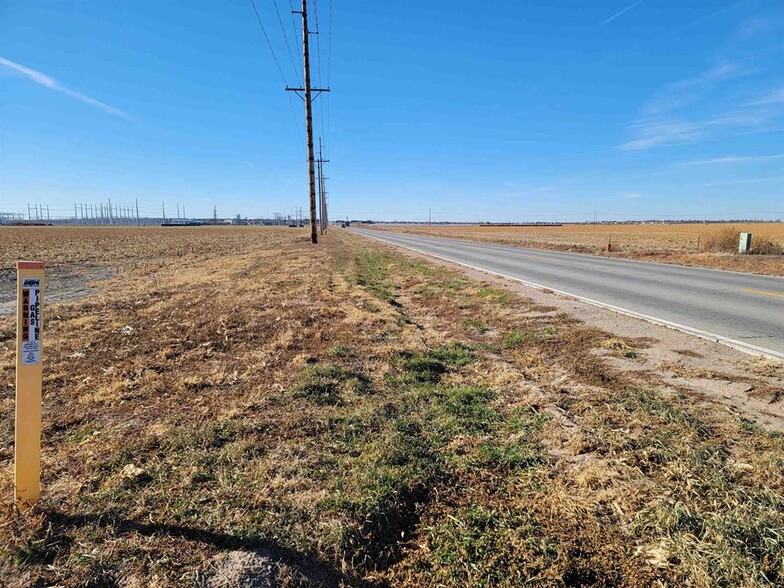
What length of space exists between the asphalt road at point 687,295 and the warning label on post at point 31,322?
25.3 ft

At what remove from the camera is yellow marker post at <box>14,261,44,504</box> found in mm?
2602

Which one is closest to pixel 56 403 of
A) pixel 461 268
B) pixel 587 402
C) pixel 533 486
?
pixel 533 486

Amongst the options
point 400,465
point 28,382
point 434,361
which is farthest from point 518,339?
point 28,382

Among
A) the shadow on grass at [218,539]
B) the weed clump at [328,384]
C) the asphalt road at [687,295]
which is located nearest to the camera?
the shadow on grass at [218,539]

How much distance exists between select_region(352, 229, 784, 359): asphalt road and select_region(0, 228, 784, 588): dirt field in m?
1.53

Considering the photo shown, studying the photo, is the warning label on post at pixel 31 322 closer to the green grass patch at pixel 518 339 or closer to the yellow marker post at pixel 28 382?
the yellow marker post at pixel 28 382

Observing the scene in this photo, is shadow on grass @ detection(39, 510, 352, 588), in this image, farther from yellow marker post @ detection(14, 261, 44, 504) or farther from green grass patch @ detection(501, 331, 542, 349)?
green grass patch @ detection(501, 331, 542, 349)

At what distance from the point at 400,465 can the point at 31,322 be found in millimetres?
2513

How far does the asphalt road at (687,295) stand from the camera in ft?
23.5

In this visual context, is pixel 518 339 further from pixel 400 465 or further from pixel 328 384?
pixel 400 465

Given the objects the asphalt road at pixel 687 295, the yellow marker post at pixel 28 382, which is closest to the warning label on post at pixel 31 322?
the yellow marker post at pixel 28 382

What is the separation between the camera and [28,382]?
2.65 meters

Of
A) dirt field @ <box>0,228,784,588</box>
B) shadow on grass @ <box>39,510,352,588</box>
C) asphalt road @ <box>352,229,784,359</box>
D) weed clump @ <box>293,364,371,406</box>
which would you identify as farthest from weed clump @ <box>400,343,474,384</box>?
asphalt road @ <box>352,229,784,359</box>

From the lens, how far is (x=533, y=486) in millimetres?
3029
